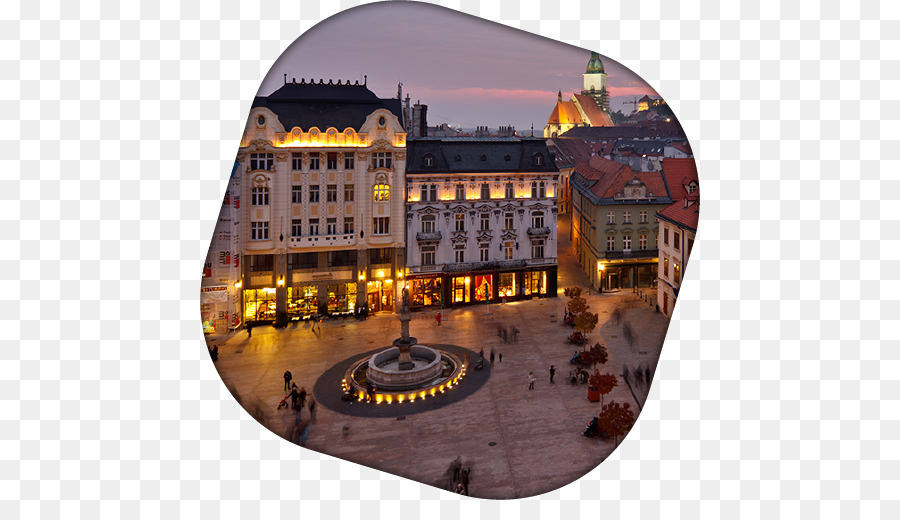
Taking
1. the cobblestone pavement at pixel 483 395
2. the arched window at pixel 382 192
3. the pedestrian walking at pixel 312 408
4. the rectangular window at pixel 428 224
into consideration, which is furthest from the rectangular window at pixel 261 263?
the rectangular window at pixel 428 224

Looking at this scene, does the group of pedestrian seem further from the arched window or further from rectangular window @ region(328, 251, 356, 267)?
the arched window

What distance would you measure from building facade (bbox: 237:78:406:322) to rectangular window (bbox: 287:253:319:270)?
4 cm

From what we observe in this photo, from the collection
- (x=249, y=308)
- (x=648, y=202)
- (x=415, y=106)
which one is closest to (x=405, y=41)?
(x=415, y=106)

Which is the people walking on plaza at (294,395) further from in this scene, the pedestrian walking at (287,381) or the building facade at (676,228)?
the building facade at (676,228)

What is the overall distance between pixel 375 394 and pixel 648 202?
8.31 meters

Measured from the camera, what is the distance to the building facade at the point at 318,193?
1312 cm

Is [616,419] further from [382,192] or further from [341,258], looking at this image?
[341,258]

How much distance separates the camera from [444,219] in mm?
18109

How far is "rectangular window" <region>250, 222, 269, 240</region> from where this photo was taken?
14.1 metres

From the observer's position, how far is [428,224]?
1780 cm

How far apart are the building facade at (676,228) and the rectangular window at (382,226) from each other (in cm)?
708

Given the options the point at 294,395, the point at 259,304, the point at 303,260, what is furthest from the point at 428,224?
the point at 294,395

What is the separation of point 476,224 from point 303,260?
5.33 m

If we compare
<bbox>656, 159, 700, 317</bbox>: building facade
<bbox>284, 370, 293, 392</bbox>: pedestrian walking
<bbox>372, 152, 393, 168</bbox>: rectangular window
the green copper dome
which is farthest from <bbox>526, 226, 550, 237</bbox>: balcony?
<bbox>284, 370, 293, 392</bbox>: pedestrian walking
